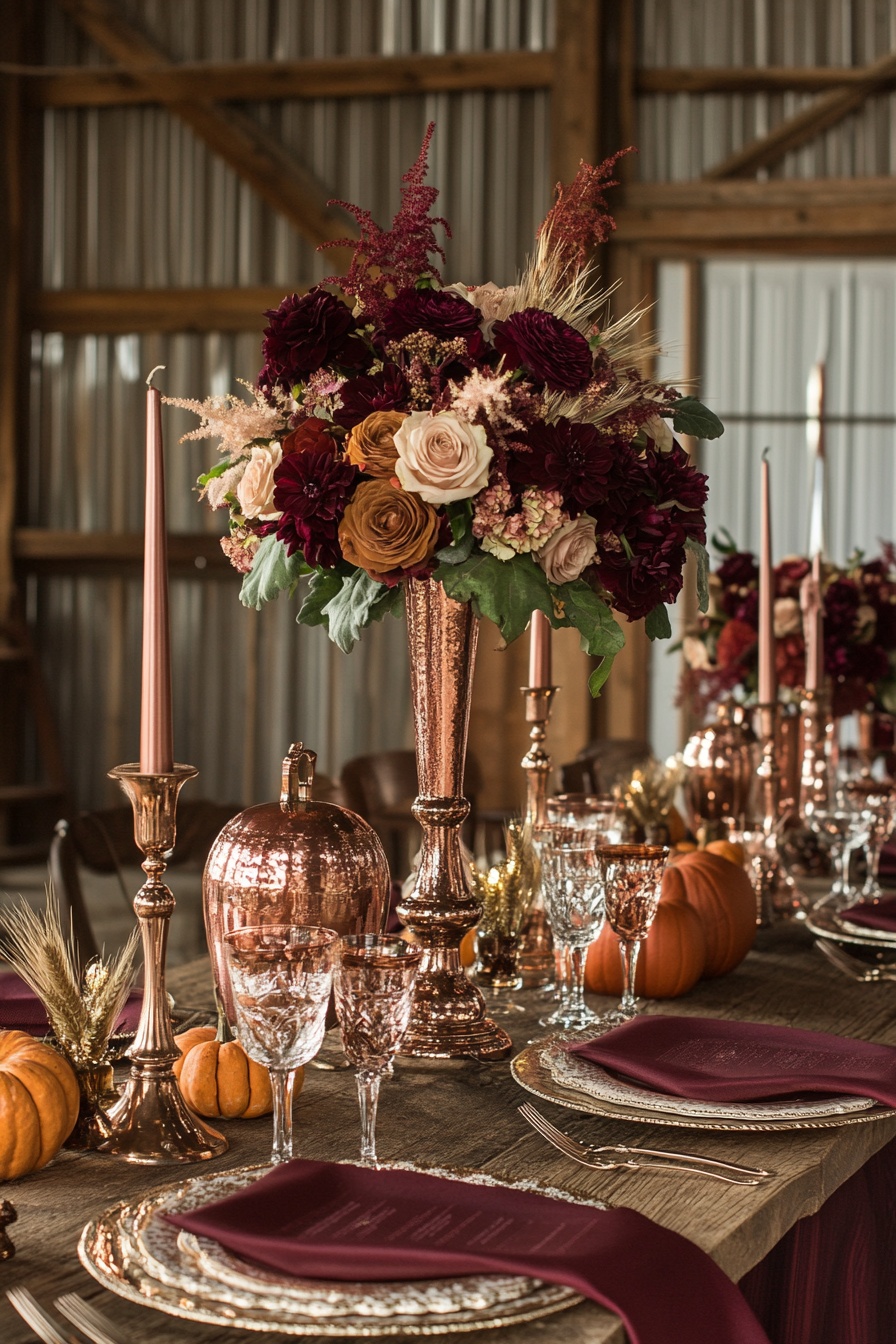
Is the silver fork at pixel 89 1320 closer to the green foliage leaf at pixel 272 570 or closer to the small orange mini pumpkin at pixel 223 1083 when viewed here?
the small orange mini pumpkin at pixel 223 1083

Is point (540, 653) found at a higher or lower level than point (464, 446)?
lower

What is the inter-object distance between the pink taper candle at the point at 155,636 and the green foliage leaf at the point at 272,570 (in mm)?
310

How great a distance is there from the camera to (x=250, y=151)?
5887mm

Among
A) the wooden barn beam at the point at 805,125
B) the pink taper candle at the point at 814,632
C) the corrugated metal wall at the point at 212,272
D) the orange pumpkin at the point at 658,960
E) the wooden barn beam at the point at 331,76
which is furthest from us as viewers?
the corrugated metal wall at the point at 212,272

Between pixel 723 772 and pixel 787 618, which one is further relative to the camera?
pixel 787 618

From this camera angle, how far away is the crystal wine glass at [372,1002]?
3.48 ft

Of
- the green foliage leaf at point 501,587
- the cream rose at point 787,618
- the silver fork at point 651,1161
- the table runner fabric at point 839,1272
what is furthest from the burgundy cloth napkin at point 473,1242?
the cream rose at point 787,618

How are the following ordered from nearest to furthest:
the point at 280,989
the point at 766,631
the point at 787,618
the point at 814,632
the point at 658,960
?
1. the point at 280,989
2. the point at 658,960
3. the point at 766,631
4. the point at 814,632
5. the point at 787,618

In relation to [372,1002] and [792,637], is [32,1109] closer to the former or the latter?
[372,1002]

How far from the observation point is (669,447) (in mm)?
1531

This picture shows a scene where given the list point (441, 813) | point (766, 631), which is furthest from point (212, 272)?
point (441, 813)

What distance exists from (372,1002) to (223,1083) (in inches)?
9.7

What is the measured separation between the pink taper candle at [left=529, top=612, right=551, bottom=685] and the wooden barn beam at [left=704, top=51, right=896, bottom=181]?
13.5 ft

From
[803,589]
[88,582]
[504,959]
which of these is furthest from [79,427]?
[504,959]
